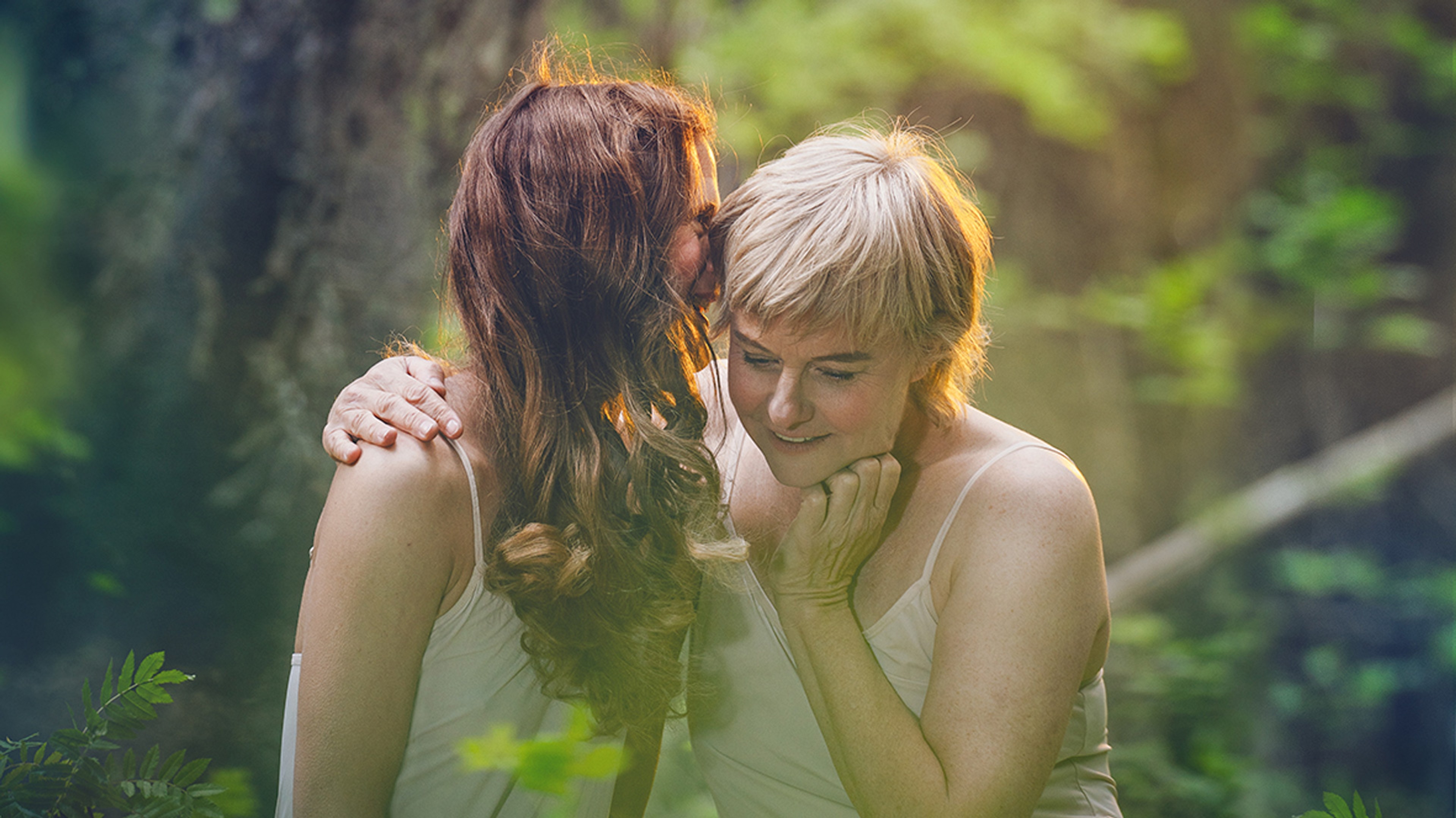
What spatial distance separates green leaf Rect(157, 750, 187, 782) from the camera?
1410 mm

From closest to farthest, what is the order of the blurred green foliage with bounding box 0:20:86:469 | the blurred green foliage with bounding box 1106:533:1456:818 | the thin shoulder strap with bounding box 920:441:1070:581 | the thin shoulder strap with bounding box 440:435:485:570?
the thin shoulder strap with bounding box 440:435:485:570 → the thin shoulder strap with bounding box 920:441:1070:581 → the blurred green foliage with bounding box 0:20:86:469 → the blurred green foliage with bounding box 1106:533:1456:818

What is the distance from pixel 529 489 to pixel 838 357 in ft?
1.76

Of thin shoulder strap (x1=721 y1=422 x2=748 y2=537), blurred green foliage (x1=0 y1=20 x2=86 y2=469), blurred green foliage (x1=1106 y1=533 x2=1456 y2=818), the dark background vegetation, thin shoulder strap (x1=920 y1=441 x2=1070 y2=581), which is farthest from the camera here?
blurred green foliage (x1=1106 y1=533 x2=1456 y2=818)

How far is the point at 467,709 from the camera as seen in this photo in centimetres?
154

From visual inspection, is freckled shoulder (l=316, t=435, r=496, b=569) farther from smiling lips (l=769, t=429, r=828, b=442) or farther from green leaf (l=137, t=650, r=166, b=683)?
smiling lips (l=769, t=429, r=828, b=442)

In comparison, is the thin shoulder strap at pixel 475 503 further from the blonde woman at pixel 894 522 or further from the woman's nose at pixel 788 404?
the woman's nose at pixel 788 404

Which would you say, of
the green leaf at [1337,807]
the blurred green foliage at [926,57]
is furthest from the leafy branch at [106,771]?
the blurred green foliage at [926,57]

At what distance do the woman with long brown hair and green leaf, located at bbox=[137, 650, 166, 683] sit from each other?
0.19 m

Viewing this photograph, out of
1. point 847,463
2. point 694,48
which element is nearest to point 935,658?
point 847,463

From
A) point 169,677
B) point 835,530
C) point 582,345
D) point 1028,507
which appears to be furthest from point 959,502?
point 169,677

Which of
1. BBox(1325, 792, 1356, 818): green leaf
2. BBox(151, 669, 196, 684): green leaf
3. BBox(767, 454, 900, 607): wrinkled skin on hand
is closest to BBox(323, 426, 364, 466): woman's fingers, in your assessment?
BBox(151, 669, 196, 684): green leaf

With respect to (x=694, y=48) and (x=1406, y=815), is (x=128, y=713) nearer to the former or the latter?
(x=694, y=48)

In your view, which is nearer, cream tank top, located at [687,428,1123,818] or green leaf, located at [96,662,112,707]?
green leaf, located at [96,662,112,707]

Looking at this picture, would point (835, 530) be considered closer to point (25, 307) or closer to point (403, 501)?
A: point (403, 501)
